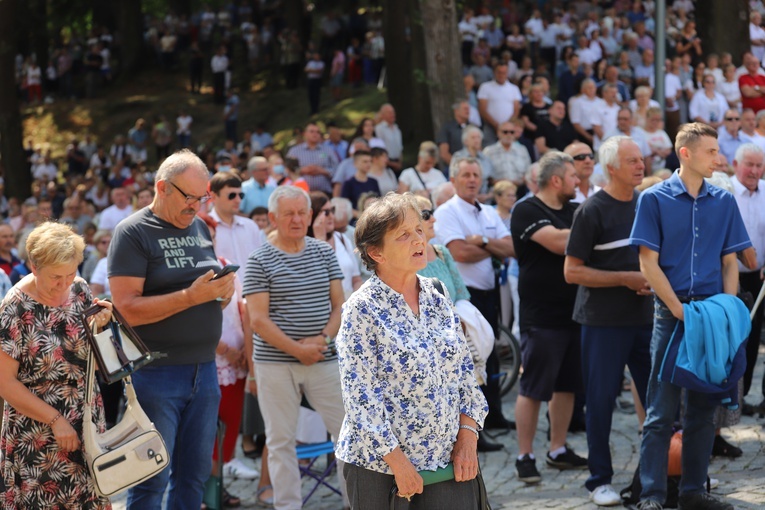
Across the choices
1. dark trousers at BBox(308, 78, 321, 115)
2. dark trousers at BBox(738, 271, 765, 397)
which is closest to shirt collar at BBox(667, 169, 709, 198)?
dark trousers at BBox(738, 271, 765, 397)

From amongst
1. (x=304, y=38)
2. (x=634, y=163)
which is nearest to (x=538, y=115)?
(x=634, y=163)

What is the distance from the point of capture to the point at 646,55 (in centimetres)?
1952

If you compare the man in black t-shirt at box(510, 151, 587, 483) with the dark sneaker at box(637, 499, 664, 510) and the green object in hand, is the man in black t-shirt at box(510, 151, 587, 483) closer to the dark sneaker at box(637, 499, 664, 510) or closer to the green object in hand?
the dark sneaker at box(637, 499, 664, 510)

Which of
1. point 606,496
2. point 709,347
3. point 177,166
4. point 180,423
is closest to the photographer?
point 177,166

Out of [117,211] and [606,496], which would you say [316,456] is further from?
[117,211]

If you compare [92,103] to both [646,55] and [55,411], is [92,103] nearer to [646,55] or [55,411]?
[646,55]

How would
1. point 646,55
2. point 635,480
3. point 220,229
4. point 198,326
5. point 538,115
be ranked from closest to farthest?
1. point 198,326
2. point 635,480
3. point 220,229
4. point 538,115
5. point 646,55

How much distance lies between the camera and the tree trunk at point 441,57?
15.0m

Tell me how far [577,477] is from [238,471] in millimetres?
2438

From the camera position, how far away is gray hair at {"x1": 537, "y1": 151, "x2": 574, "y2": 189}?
6.92 m

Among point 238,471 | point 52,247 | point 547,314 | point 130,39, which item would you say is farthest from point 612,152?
point 130,39

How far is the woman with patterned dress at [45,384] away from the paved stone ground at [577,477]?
228 centimetres

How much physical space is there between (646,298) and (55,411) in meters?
3.59

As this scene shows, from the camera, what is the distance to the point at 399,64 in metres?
18.6
